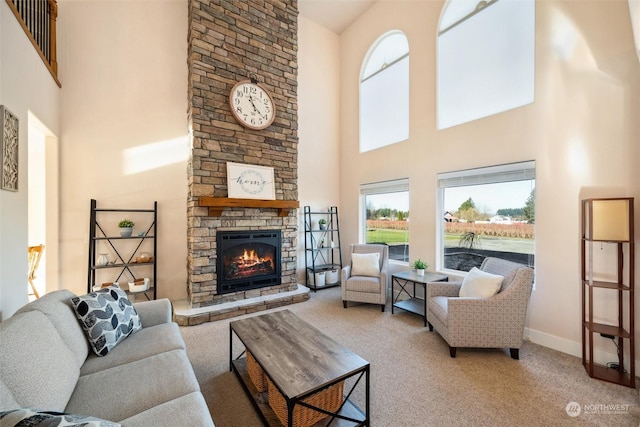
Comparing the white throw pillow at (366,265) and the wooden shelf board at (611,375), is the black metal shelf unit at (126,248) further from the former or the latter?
the wooden shelf board at (611,375)

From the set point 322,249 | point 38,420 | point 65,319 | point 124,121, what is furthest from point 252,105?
point 38,420

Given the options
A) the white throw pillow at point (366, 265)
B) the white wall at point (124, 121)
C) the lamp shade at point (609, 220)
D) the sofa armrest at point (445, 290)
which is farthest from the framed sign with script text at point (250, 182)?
the lamp shade at point (609, 220)

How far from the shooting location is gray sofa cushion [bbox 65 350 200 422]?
4.23 ft

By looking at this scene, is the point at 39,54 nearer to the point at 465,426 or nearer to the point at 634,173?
the point at 465,426

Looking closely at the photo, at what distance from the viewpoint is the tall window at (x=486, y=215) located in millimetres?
3049

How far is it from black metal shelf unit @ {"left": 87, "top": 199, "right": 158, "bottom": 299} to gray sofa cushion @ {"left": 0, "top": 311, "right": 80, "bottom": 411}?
221cm

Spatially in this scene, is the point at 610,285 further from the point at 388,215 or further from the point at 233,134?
the point at 233,134

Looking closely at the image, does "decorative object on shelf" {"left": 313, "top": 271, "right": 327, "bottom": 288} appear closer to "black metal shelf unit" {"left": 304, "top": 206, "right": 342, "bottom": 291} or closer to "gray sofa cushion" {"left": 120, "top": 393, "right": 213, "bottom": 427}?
"black metal shelf unit" {"left": 304, "top": 206, "right": 342, "bottom": 291}

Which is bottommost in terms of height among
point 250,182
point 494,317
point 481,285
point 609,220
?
point 494,317

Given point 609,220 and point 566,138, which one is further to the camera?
point 566,138

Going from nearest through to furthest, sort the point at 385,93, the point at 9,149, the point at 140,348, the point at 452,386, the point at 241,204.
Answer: the point at 140,348 < the point at 9,149 < the point at 452,386 < the point at 241,204 < the point at 385,93

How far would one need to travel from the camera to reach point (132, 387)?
1.43 meters

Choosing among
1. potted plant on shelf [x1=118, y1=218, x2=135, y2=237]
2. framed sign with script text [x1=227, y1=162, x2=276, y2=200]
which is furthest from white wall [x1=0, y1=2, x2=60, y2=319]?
framed sign with script text [x1=227, y1=162, x2=276, y2=200]

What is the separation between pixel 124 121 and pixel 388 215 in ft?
13.8
